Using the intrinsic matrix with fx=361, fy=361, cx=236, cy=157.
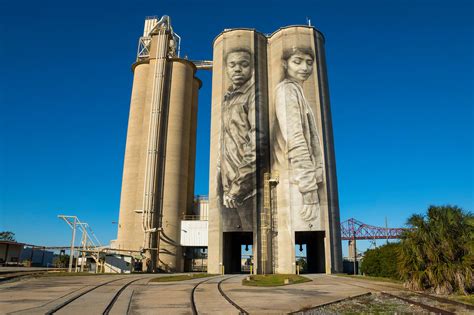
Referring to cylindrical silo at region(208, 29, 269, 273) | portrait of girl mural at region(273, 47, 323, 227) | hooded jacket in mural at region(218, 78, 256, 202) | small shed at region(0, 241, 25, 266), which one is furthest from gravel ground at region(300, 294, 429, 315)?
small shed at region(0, 241, 25, 266)

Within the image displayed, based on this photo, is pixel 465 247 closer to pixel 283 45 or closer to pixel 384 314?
pixel 384 314

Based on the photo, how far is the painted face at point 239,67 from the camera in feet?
172

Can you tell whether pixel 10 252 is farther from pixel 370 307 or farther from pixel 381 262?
pixel 370 307

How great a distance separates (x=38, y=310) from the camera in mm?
13180

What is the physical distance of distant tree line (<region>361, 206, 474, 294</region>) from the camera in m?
19.6

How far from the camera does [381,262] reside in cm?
3425

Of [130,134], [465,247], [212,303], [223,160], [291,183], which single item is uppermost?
[130,134]

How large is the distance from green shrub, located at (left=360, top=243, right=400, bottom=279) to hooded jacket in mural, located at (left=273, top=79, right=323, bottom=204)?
34.7 ft

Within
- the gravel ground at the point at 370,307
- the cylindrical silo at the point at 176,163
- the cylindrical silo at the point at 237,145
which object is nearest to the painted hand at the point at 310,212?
the cylindrical silo at the point at 237,145

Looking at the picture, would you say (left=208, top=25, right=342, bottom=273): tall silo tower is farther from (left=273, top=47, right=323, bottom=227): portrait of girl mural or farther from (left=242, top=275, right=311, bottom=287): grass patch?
(left=242, top=275, right=311, bottom=287): grass patch

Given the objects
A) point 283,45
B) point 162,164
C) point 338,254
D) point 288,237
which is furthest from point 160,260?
point 283,45

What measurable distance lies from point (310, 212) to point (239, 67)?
23.3 meters

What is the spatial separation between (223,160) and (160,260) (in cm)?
1701

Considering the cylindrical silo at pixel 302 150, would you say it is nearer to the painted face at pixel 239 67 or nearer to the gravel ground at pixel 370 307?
the painted face at pixel 239 67
